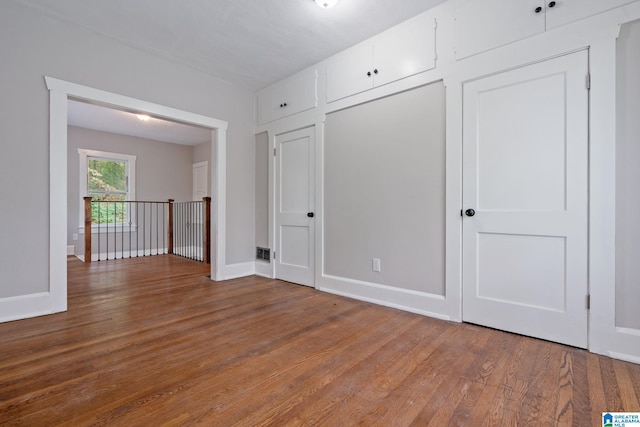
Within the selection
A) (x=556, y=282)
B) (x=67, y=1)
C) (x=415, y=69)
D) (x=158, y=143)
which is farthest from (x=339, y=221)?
(x=158, y=143)

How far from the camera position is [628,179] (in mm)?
1766

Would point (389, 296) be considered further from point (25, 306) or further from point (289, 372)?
point (25, 306)

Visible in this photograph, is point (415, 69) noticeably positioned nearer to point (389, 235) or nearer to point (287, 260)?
point (389, 235)

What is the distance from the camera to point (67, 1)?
2.40m

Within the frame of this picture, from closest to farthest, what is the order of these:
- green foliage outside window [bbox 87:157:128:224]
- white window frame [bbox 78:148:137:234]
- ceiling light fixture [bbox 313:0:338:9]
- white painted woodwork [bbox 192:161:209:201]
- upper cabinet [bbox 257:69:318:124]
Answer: ceiling light fixture [bbox 313:0:338:9] → upper cabinet [bbox 257:69:318:124] → white window frame [bbox 78:148:137:234] → green foliage outside window [bbox 87:157:128:224] → white painted woodwork [bbox 192:161:209:201]

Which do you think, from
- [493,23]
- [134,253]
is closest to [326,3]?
[493,23]

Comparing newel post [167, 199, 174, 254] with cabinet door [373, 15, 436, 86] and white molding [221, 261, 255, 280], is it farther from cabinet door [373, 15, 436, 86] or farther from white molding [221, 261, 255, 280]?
cabinet door [373, 15, 436, 86]

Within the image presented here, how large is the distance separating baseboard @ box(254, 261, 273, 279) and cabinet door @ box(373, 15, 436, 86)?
8.46 ft

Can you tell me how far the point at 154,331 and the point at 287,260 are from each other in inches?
71.6

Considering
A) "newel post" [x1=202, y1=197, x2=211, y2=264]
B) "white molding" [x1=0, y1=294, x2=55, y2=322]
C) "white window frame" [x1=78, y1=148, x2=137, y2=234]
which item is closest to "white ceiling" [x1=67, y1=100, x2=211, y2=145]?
"white window frame" [x1=78, y1=148, x2=137, y2=234]

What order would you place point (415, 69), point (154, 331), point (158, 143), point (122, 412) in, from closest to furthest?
point (122, 412) < point (154, 331) < point (415, 69) < point (158, 143)

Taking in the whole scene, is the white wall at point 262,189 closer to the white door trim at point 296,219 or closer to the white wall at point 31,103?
the white door trim at point 296,219

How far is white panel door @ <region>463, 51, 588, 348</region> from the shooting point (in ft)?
6.30

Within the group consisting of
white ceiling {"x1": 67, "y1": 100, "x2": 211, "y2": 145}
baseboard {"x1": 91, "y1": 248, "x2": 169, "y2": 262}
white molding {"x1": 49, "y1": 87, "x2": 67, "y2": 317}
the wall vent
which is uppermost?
white ceiling {"x1": 67, "y1": 100, "x2": 211, "y2": 145}
